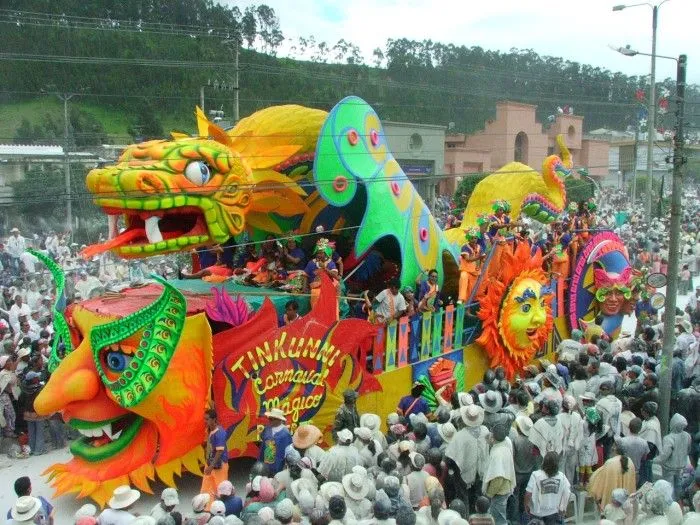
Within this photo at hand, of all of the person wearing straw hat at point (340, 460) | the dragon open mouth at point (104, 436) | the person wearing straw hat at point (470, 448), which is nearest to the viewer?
the person wearing straw hat at point (340, 460)

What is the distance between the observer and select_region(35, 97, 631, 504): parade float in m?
7.21

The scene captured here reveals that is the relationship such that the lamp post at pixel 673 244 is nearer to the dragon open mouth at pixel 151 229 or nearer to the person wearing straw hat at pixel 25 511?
the dragon open mouth at pixel 151 229

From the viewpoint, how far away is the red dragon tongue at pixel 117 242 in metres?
7.28

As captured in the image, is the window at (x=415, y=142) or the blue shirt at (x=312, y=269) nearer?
the blue shirt at (x=312, y=269)

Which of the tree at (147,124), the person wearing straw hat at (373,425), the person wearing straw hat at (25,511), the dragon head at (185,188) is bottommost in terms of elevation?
the person wearing straw hat at (25,511)

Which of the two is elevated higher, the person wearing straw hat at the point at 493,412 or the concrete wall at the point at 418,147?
the concrete wall at the point at 418,147

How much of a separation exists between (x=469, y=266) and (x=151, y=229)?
4.66m

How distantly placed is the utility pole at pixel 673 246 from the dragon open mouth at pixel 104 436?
5.49 m

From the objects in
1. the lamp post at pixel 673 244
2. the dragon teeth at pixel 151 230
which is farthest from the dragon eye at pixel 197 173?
the lamp post at pixel 673 244

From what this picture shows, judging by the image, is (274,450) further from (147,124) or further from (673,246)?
(147,124)

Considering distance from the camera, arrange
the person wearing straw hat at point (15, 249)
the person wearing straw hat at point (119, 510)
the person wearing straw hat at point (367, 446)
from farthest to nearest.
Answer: the person wearing straw hat at point (15, 249) < the person wearing straw hat at point (367, 446) < the person wearing straw hat at point (119, 510)

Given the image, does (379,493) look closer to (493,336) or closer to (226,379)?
(226,379)

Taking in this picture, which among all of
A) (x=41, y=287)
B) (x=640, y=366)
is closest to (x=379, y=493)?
(x=640, y=366)

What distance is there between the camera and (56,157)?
25.4 metres
